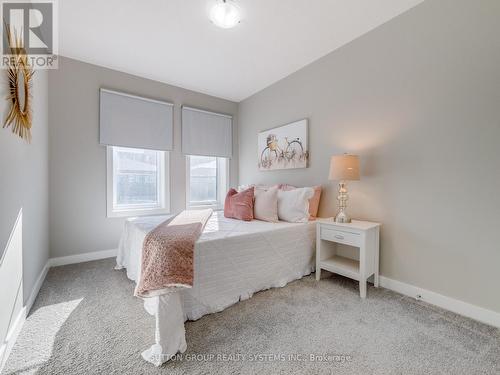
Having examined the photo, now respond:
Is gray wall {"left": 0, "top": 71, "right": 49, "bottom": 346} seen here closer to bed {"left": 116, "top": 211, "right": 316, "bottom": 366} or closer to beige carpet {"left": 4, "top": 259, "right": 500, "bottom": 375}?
beige carpet {"left": 4, "top": 259, "right": 500, "bottom": 375}

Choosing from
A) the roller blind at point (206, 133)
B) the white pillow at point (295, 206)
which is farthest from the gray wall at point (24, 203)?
the white pillow at point (295, 206)

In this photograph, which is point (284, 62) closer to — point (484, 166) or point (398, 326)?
point (484, 166)

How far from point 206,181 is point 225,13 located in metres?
2.56

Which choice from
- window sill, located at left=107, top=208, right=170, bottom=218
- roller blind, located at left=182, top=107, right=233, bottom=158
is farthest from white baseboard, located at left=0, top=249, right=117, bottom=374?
roller blind, located at left=182, top=107, right=233, bottom=158

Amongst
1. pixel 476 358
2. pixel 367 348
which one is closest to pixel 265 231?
pixel 367 348

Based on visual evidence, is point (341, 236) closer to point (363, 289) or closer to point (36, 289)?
point (363, 289)

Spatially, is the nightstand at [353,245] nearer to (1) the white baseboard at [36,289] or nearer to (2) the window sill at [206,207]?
(2) the window sill at [206,207]

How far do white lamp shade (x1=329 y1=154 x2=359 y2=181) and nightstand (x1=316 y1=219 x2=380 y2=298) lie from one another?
1.47 ft

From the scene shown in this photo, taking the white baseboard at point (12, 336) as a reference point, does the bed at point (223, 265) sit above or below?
above

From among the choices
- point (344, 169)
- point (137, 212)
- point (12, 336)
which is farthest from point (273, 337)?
point (137, 212)

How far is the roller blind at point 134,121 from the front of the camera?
2.92 meters

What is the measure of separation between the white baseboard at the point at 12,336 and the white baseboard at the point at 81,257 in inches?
46.2

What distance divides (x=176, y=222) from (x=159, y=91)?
86.5 inches

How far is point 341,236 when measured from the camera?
2.13 metres
